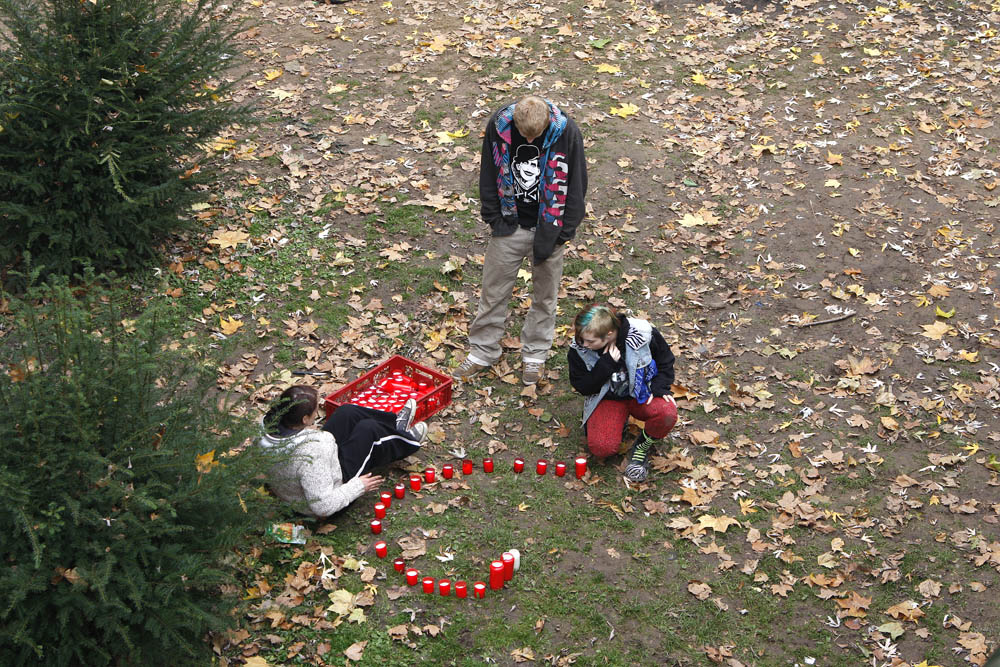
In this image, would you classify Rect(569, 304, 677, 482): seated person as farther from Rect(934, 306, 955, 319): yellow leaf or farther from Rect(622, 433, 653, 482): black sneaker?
Rect(934, 306, 955, 319): yellow leaf

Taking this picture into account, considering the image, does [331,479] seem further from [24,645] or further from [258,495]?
[24,645]

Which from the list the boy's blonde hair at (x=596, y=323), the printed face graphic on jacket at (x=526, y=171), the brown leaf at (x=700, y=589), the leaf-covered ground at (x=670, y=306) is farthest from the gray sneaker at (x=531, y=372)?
the brown leaf at (x=700, y=589)

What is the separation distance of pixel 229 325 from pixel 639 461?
3671 millimetres

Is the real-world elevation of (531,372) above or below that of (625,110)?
below

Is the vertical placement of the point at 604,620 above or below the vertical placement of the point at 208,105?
below

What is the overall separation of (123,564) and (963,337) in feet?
22.3

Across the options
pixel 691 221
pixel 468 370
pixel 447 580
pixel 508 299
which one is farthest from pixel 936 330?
pixel 447 580

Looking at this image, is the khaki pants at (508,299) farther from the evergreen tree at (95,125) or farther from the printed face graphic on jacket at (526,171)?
the evergreen tree at (95,125)

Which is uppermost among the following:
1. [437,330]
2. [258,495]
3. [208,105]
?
[208,105]

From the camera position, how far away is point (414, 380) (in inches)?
280

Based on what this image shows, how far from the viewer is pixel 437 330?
786 centimetres

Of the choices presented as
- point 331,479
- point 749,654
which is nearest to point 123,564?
point 331,479

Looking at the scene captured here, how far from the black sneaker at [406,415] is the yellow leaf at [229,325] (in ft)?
6.45

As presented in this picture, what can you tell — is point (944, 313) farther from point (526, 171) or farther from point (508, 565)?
point (508, 565)
